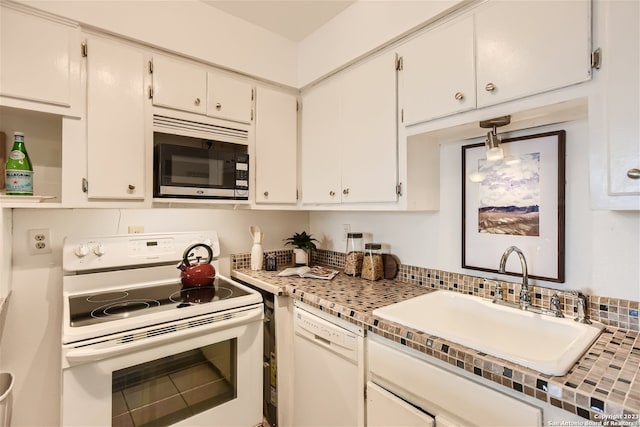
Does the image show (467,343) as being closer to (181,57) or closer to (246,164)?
(246,164)

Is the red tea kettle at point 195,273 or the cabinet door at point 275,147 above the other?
the cabinet door at point 275,147

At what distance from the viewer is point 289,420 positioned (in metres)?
1.73

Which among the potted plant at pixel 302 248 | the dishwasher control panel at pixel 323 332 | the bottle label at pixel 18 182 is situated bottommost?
the dishwasher control panel at pixel 323 332

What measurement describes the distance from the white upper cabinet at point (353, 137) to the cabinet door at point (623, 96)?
0.79m

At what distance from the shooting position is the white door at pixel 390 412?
1.09 m

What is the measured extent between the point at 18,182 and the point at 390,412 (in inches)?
73.3

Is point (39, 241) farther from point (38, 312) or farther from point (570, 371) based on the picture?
point (570, 371)

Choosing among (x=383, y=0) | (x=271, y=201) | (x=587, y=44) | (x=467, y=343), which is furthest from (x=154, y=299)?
(x=587, y=44)

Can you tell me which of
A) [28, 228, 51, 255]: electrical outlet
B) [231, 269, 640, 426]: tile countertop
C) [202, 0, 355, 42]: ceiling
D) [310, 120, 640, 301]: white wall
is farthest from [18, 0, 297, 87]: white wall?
[231, 269, 640, 426]: tile countertop

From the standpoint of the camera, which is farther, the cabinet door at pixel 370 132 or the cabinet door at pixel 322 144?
the cabinet door at pixel 322 144

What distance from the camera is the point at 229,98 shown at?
1.88m

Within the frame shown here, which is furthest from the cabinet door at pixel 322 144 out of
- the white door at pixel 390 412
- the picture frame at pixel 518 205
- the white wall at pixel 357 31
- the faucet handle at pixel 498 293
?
the white door at pixel 390 412

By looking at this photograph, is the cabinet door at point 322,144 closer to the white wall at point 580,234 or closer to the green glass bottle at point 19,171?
the white wall at point 580,234

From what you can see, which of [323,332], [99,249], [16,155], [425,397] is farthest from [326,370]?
[16,155]
